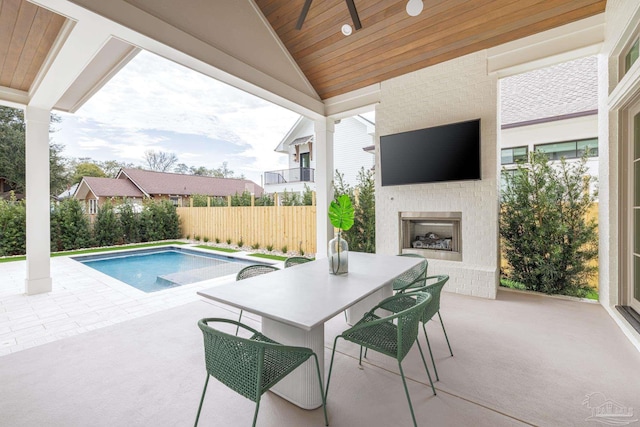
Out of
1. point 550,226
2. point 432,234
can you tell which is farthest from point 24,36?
point 550,226

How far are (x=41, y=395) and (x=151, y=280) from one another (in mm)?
4035

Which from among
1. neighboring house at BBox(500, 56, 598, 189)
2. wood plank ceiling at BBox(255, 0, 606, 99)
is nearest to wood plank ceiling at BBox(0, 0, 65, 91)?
wood plank ceiling at BBox(255, 0, 606, 99)

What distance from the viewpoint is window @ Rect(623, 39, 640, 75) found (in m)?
2.55

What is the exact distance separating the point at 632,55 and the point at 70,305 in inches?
270

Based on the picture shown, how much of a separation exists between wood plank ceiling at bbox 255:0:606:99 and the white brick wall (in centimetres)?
26

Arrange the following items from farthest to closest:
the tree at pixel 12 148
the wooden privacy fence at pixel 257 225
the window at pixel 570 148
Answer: the tree at pixel 12 148, the wooden privacy fence at pixel 257 225, the window at pixel 570 148

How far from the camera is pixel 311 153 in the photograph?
1177 centimetres

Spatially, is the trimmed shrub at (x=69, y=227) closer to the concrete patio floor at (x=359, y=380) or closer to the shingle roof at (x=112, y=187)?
the shingle roof at (x=112, y=187)

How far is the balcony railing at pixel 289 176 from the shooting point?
11.9 metres

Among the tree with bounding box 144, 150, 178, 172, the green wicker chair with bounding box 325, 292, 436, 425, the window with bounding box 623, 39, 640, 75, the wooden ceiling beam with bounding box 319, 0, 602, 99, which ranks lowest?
the green wicker chair with bounding box 325, 292, 436, 425

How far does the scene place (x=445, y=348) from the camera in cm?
248

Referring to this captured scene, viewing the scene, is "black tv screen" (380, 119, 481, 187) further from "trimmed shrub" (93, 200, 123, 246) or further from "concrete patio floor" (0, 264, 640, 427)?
"trimmed shrub" (93, 200, 123, 246)

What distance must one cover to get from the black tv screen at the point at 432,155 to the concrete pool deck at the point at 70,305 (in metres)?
3.48

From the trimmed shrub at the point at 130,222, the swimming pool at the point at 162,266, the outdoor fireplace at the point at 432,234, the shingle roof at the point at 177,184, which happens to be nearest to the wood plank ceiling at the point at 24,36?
the swimming pool at the point at 162,266
